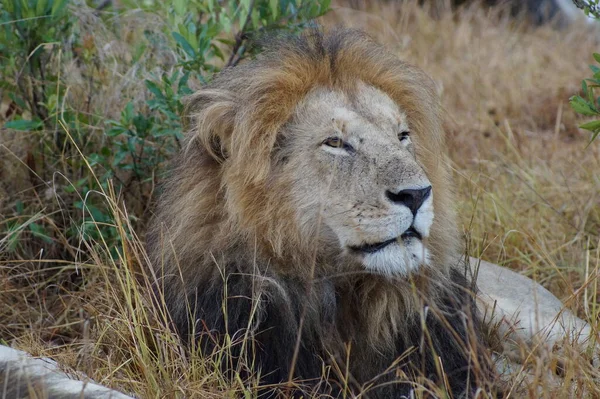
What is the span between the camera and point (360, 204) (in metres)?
3.09

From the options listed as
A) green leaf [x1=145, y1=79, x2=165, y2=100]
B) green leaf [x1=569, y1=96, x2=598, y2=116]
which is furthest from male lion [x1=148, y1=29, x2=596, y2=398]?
green leaf [x1=145, y1=79, x2=165, y2=100]

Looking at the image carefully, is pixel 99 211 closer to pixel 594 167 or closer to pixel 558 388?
pixel 558 388

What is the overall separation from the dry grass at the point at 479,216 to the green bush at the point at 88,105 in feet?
0.36

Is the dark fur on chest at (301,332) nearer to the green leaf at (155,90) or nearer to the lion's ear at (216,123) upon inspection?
the lion's ear at (216,123)

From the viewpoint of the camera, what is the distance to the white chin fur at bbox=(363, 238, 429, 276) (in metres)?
3.04

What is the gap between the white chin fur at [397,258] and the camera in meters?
3.04

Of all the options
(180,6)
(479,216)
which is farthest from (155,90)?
(479,216)

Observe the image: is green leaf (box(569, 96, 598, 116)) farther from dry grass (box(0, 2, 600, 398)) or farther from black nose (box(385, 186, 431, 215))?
black nose (box(385, 186, 431, 215))

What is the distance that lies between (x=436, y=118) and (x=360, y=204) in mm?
881

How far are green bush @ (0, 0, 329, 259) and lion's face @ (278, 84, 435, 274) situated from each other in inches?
45.5

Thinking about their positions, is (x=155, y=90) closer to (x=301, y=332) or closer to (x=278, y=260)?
(x=278, y=260)

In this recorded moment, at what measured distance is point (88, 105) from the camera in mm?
4840

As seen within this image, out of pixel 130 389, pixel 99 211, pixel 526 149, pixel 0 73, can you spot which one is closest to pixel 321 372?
pixel 130 389

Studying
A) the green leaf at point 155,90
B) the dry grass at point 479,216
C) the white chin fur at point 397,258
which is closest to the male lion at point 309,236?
the white chin fur at point 397,258
